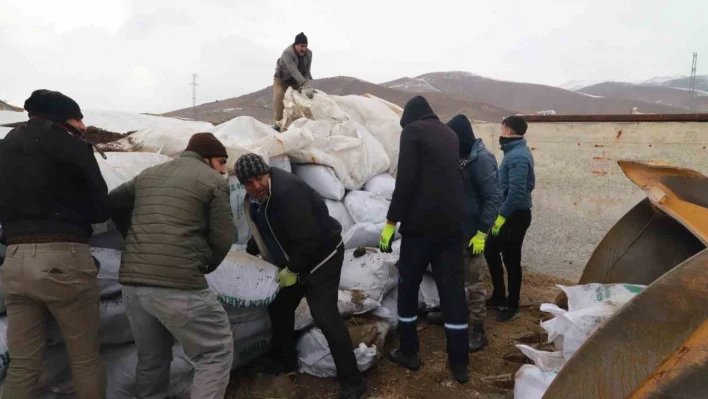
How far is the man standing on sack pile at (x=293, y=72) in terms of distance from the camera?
5137mm

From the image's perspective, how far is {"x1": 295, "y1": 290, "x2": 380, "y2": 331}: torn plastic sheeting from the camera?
2715mm

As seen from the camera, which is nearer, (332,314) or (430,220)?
(332,314)

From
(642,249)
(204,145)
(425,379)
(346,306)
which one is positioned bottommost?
(425,379)

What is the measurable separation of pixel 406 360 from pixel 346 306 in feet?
1.51

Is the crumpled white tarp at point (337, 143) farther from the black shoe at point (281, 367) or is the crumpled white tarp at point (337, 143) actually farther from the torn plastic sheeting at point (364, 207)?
the black shoe at point (281, 367)

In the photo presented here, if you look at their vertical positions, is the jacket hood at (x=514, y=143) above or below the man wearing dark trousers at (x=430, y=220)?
above

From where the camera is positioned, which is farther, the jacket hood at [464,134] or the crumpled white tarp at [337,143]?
the crumpled white tarp at [337,143]

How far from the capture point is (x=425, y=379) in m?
2.65

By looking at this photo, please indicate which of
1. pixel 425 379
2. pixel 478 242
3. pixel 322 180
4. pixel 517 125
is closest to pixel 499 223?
pixel 478 242

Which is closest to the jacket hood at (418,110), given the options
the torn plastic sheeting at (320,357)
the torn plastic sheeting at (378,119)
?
the torn plastic sheeting at (320,357)

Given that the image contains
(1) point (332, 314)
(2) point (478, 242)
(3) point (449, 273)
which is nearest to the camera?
(1) point (332, 314)

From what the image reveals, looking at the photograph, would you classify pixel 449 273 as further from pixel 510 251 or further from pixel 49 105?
pixel 49 105

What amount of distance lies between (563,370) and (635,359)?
211mm

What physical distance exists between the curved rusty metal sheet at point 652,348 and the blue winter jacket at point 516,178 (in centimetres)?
179
